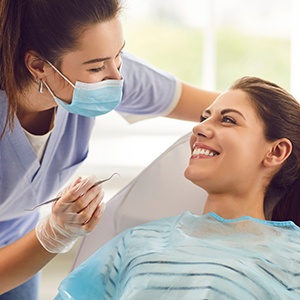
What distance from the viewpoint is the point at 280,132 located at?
1.82m

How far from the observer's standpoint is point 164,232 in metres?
1.80

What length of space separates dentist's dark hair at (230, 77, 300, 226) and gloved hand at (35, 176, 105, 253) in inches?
20.0

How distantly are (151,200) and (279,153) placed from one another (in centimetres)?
41

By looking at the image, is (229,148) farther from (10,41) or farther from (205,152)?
(10,41)

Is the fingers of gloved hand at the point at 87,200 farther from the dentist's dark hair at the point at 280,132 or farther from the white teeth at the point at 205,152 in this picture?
the dentist's dark hair at the point at 280,132

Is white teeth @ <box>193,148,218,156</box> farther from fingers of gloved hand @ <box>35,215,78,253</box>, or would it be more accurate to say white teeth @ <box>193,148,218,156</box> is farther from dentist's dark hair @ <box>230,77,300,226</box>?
fingers of gloved hand @ <box>35,215,78,253</box>

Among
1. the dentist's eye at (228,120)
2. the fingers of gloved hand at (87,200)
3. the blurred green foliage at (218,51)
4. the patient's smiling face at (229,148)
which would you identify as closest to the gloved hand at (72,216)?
the fingers of gloved hand at (87,200)

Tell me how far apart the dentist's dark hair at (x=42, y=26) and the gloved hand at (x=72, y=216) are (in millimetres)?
266

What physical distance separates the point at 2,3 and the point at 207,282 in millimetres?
785

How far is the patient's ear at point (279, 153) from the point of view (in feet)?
5.92

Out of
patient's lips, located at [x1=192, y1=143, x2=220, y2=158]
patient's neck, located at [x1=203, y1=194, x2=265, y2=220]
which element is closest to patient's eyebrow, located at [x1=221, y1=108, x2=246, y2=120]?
patient's lips, located at [x1=192, y1=143, x2=220, y2=158]

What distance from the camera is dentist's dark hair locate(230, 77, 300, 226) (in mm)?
1816

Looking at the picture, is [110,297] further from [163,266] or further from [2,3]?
[2,3]

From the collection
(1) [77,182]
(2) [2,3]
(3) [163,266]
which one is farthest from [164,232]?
(2) [2,3]
